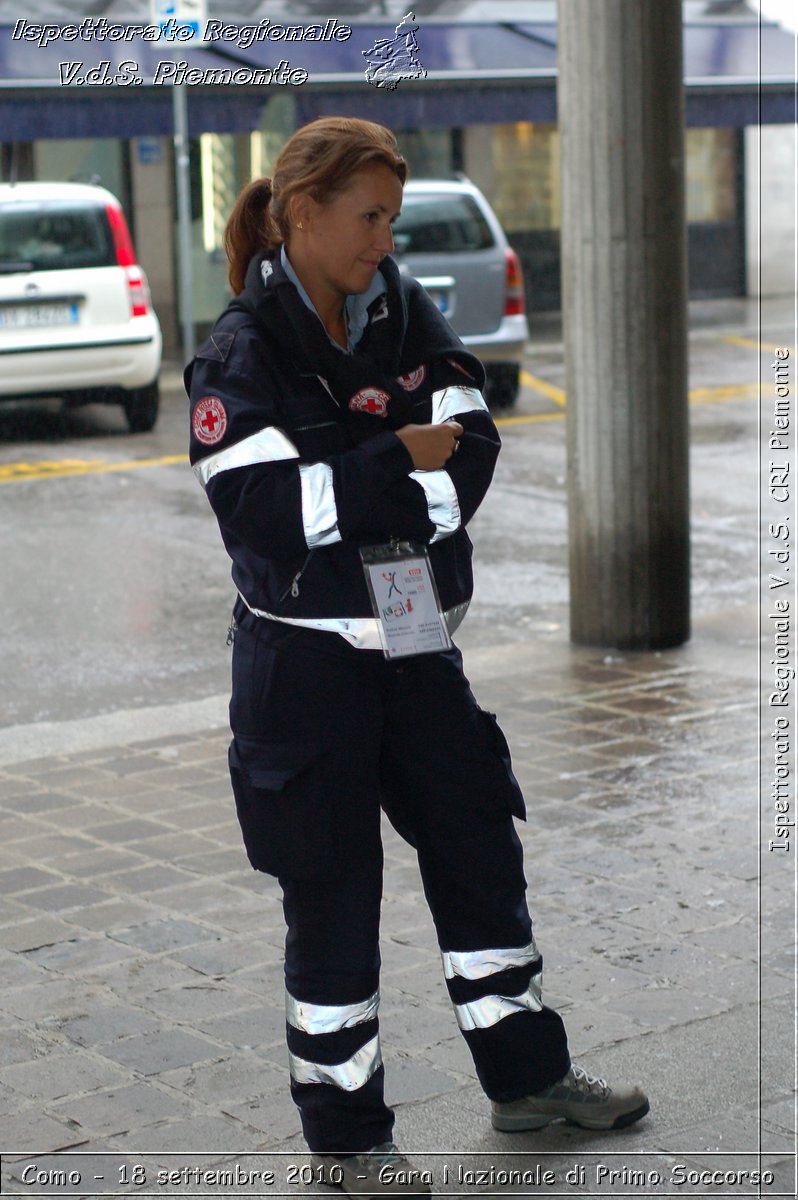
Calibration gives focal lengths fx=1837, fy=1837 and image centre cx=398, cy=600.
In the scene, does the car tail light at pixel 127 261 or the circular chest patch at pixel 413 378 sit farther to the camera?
the car tail light at pixel 127 261

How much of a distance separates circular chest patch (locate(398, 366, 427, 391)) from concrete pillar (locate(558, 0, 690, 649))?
3952 millimetres

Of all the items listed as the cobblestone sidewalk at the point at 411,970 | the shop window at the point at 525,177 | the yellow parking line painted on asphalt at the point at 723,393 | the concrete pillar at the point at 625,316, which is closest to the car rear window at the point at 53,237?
the yellow parking line painted on asphalt at the point at 723,393

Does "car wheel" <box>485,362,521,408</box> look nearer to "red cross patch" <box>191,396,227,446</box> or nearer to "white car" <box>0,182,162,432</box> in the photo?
"white car" <box>0,182,162,432</box>

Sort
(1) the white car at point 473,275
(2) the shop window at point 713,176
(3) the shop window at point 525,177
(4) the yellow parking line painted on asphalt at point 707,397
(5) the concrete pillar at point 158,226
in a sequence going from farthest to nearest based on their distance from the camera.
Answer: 1. (2) the shop window at point 713,176
2. (3) the shop window at point 525,177
3. (5) the concrete pillar at point 158,226
4. (1) the white car at point 473,275
5. (4) the yellow parking line painted on asphalt at point 707,397

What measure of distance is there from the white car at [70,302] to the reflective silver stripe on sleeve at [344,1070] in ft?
35.1

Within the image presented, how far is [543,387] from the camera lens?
54.3 ft

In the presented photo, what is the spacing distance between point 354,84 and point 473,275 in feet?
18.1

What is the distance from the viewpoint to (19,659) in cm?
770

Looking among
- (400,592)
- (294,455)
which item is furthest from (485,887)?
(294,455)

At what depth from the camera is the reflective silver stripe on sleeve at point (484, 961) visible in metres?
3.37

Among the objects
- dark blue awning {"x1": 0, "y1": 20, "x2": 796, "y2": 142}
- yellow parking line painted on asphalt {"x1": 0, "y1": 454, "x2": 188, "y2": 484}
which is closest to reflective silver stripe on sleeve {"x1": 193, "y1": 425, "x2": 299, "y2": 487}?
yellow parking line painted on asphalt {"x1": 0, "y1": 454, "x2": 188, "y2": 484}

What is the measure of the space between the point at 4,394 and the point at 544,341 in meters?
8.50

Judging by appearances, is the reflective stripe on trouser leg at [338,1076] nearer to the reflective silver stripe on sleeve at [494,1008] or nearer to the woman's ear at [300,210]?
the reflective silver stripe on sleeve at [494,1008]

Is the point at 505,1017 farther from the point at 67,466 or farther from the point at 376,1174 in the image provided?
the point at 67,466
